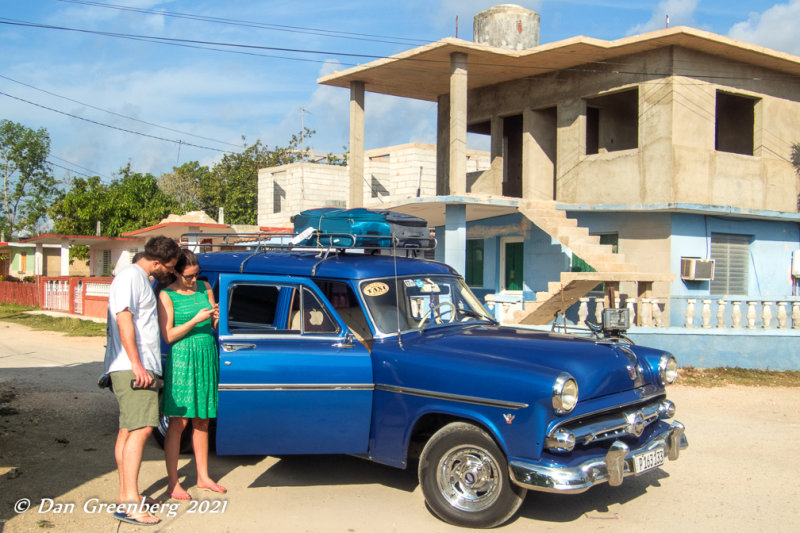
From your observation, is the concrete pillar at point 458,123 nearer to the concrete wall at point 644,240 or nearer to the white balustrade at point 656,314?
the concrete wall at point 644,240

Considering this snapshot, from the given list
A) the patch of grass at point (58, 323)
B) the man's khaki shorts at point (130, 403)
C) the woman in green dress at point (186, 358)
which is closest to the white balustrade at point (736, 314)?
the woman in green dress at point (186, 358)

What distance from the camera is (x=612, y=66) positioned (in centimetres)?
1492

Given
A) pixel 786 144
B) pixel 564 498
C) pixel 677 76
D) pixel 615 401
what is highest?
pixel 677 76

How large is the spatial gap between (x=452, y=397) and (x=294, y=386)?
1.17 metres

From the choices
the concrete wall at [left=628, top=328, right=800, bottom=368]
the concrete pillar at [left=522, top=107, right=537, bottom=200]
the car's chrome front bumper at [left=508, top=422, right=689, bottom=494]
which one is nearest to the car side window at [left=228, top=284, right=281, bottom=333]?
the car's chrome front bumper at [left=508, top=422, right=689, bottom=494]

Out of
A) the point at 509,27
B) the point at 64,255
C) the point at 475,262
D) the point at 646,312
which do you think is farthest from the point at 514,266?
the point at 64,255

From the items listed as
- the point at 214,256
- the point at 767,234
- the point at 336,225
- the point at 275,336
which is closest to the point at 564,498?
the point at 275,336

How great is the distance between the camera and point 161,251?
4.96 metres

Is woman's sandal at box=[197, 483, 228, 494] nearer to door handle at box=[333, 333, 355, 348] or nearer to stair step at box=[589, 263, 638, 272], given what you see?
door handle at box=[333, 333, 355, 348]

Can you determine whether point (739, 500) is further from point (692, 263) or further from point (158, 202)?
point (158, 202)

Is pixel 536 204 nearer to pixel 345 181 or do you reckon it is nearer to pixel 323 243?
pixel 323 243

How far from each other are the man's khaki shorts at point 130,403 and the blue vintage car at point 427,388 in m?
0.52

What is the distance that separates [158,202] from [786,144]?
2881cm

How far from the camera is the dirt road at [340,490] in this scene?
4.81 m
